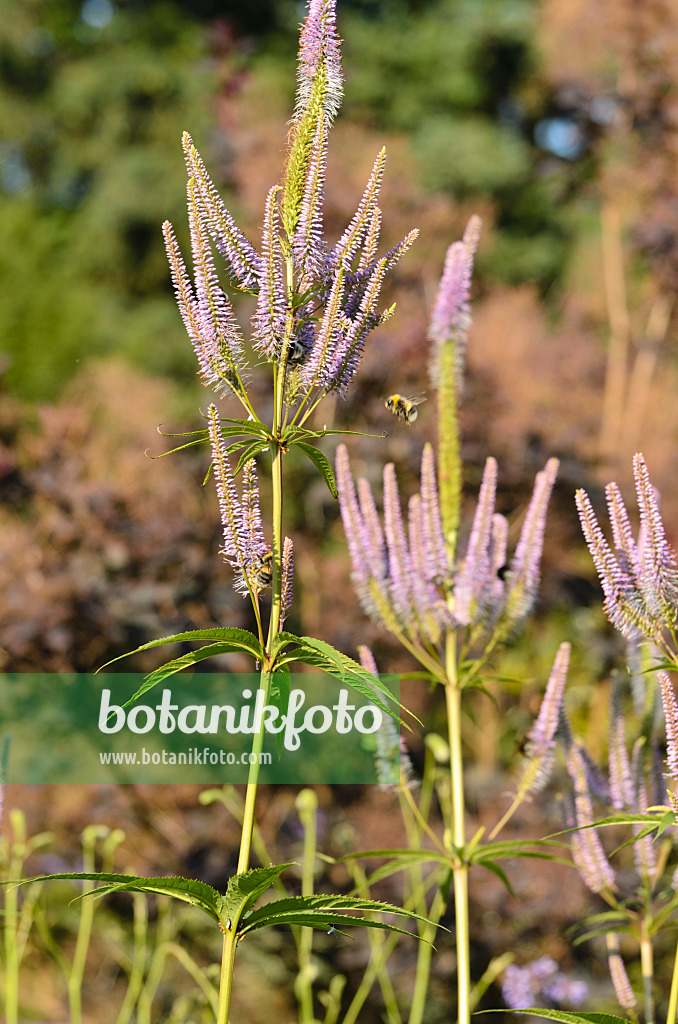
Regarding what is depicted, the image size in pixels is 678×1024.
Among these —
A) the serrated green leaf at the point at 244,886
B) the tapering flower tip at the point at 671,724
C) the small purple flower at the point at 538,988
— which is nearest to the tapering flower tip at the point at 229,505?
the serrated green leaf at the point at 244,886

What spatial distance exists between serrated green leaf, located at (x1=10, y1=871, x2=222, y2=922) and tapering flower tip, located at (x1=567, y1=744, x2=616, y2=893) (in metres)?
0.85

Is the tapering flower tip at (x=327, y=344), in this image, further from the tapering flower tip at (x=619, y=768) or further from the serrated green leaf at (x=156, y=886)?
the tapering flower tip at (x=619, y=768)

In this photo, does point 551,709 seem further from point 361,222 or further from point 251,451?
point 361,222

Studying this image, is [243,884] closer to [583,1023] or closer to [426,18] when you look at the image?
[583,1023]

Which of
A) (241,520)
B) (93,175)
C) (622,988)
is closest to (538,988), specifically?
(622,988)

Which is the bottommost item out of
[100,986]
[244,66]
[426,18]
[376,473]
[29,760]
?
[100,986]

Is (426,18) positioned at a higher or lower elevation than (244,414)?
higher

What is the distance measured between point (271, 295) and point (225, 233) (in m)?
0.12

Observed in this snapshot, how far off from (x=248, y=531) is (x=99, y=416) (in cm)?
549

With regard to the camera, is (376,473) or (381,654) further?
(376,473)

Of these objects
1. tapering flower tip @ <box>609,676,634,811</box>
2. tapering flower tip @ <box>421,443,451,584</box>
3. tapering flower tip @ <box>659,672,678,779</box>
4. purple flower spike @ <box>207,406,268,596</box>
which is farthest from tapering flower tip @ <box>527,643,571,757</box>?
purple flower spike @ <box>207,406,268,596</box>

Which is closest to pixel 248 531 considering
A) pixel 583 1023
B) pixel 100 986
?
pixel 583 1023

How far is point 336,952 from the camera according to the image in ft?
13.9

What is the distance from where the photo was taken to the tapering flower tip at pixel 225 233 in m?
1.20
